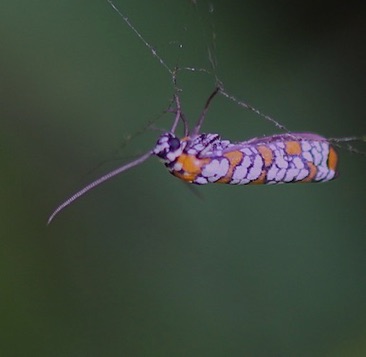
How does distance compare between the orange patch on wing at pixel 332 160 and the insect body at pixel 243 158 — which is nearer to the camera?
the insect body at pixel 243 158

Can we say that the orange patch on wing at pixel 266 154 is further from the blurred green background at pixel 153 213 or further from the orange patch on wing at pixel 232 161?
the blurred green background at pixel 153 213

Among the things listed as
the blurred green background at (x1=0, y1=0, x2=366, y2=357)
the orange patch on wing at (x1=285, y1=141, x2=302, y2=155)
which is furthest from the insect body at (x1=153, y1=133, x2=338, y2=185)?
the blurred green background at (x1=0, y1=0, x2=366, y2=357)

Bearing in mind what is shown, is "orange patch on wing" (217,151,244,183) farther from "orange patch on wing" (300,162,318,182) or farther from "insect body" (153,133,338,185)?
"orange patch on wing" (300,162,318,182)

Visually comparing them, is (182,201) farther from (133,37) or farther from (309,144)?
(309,144)

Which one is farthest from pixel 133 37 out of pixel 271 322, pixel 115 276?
pixel 271 322

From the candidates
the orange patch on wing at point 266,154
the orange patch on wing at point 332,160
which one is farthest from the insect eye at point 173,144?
the orange patch on wing at point 332,160

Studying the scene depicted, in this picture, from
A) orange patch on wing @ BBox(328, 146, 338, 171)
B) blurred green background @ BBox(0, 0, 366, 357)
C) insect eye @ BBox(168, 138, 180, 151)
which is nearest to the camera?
insect eye @ BBox(168, 138, 180, 151)

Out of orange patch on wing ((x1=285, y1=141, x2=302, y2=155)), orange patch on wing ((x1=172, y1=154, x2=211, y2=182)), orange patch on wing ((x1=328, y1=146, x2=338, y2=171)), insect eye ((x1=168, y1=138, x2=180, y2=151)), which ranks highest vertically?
orange patch on wing ((x1=328, y1=146, x2=338, y2=171))
